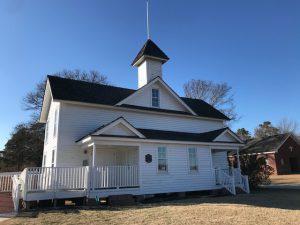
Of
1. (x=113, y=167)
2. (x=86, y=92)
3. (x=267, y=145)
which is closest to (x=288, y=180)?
(x=267, y=145)

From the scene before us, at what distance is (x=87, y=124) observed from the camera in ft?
59.8

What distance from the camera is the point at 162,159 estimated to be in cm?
1820

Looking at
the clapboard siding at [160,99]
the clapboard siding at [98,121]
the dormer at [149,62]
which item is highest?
the dormer at [149,62]

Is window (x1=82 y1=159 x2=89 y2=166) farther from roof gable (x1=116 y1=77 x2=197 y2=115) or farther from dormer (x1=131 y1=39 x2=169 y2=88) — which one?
dormer (x1=131 y1=39 x2=169 y2=88)

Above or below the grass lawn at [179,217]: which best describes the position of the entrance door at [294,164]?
above

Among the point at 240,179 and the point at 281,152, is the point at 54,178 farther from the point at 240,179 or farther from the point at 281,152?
the point at 281,152

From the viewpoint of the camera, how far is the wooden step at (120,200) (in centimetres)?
1468

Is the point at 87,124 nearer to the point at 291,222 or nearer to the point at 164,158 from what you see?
the point at 164,158

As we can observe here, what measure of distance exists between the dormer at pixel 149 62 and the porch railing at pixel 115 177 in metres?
9.64

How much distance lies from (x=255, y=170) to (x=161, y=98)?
1018cm

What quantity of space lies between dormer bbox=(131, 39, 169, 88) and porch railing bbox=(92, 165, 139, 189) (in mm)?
9639

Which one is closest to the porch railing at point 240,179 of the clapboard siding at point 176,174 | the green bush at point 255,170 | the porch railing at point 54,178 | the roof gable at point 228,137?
the clapboard siding at point 176,174

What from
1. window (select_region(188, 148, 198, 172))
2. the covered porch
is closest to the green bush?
window (select_region(188, 148, 198, 172))

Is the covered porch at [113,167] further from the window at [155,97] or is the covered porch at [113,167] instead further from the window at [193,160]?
the window at [155,97]
